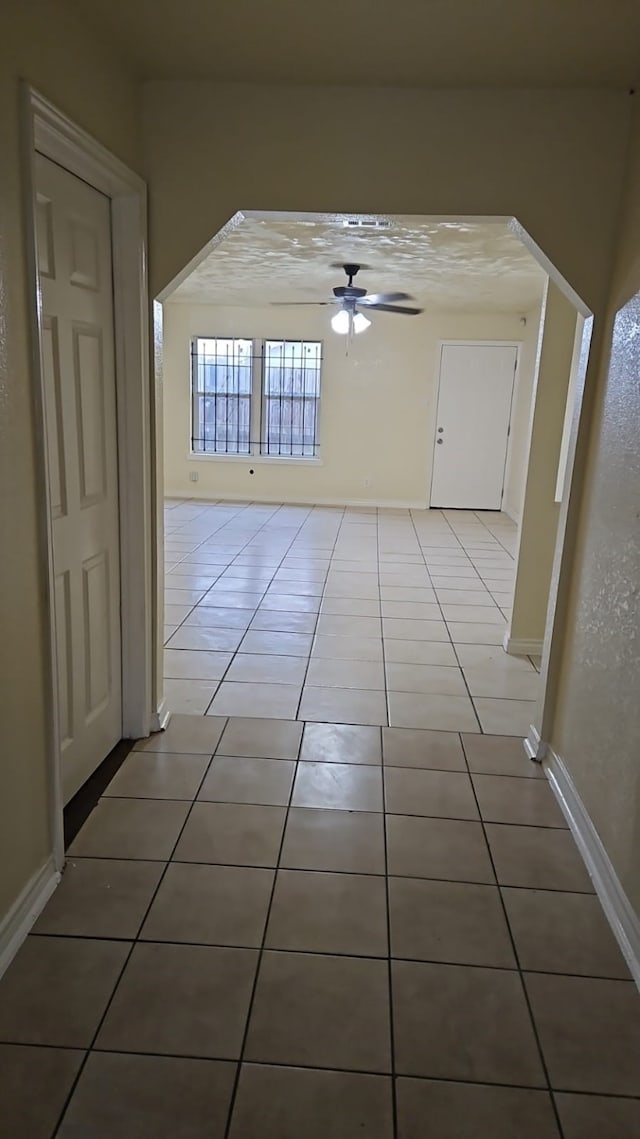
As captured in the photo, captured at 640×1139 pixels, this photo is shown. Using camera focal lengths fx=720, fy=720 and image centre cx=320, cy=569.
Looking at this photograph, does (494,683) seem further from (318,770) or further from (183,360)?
(183,360)

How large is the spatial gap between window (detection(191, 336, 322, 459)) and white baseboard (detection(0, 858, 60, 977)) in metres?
7.08

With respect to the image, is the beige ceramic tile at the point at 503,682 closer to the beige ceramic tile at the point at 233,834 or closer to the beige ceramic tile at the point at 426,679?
the beige ceramic tile at the point at 426,679

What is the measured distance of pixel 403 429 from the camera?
A: 27.6 ft

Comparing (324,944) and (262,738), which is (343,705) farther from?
(324,944)

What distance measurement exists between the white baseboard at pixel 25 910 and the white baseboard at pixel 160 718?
880 millimetres

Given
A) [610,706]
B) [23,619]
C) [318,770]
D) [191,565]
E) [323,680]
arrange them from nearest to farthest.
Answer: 1. [23,619]
2. [610,706]
3. [318,770]
4. [323,680]
5. [191,565]

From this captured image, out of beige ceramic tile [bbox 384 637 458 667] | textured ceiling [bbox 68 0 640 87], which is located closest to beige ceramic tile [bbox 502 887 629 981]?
beige ceramic tile [bbox 384 637 458 667]

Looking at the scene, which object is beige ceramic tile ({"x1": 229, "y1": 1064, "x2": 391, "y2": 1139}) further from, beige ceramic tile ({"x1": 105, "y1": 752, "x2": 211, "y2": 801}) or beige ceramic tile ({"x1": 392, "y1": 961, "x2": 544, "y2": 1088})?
beige ceramic tile ({"x1": 105, "y1": 752, "x2": 211, "y2": 801})

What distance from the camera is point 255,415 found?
8.63m

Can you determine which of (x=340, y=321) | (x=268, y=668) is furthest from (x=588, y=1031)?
(x=340, y=321)

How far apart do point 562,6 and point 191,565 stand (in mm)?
4198

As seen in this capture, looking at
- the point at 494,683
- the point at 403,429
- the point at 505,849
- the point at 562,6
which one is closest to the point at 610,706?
the point at 505,849

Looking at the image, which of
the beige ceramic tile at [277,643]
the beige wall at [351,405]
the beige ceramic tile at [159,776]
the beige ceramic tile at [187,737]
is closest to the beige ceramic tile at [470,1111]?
the beige ceramic tile at [159,776]

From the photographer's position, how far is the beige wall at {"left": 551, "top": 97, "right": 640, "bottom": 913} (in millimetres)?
1913
